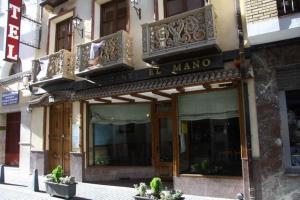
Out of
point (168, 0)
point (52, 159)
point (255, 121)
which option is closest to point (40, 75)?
point (52, 159)

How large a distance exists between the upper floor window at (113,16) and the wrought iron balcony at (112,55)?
0.97 m

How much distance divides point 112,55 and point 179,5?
2.81 meters

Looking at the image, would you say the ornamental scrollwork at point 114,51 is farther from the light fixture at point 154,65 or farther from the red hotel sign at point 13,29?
the red hotel sign at point 13,29

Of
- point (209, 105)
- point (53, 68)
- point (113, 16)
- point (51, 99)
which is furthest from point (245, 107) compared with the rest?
point (51, 99)

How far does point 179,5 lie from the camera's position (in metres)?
10.5

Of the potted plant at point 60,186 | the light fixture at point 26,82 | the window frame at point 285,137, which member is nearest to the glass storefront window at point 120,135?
the potted plant at point 60,186

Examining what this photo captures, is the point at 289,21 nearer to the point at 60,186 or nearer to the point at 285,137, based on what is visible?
the point at 285,137

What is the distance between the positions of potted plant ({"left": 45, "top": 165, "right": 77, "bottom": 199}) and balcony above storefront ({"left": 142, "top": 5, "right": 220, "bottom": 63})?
4359mm

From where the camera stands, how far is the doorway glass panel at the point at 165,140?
1180 centimetres

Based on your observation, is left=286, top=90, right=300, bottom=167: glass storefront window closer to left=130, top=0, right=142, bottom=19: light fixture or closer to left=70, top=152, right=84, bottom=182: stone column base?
left=130, top=0, right=142, bottom=19: light fixture

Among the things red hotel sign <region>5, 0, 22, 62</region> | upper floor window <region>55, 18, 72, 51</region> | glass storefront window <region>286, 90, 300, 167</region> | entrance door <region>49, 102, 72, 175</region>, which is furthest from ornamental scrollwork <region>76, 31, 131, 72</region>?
glass storefront window <region>286, 90, 300, 167</region>

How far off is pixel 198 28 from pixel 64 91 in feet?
20.8

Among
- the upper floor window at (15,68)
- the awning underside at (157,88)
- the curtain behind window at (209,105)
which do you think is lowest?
the curtain behind window at (209,105)

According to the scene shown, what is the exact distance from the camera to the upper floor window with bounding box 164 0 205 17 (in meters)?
10.2
